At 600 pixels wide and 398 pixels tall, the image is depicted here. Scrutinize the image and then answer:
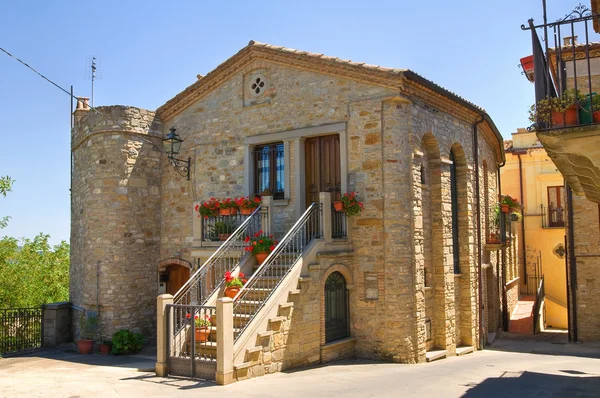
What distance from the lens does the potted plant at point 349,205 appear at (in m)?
11.5

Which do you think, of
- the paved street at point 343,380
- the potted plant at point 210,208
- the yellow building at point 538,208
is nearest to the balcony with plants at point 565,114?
the paved street at point 343,380

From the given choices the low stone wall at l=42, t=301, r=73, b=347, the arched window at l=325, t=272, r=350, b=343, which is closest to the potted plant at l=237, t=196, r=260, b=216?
the arched window at l=325, t=272, r=350, b=343

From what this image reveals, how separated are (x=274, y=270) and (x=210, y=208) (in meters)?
2.60

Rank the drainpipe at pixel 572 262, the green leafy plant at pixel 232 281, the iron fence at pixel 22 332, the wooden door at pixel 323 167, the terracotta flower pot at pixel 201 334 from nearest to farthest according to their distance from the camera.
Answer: the terracotta flower pot at pixel 201 334
the green leafy plant at pixel 232 281
the wooden door at pixel 323 167
the iron fence at pixel 22 332
the drainpipe at pixel 572 262

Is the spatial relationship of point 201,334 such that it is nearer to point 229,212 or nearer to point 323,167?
point 229,212

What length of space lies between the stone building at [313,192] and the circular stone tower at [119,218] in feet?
0.12

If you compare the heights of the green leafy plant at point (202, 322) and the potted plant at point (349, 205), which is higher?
the potted plant at point (349, 205)

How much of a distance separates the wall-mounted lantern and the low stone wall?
5.19 m

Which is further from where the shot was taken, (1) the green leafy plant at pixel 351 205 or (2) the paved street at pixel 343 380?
(1) the green leafy plant at pixel 351 205

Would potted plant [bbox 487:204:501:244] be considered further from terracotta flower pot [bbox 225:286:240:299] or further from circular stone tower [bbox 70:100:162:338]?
circular stone tower [bbox 70:100:162:338]

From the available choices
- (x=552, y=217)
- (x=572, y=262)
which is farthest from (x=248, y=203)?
(x=552, y=217)

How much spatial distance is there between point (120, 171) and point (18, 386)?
6500mm

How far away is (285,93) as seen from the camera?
518 inches

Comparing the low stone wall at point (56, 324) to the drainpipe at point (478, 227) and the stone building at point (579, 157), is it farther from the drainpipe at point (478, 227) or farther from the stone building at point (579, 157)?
the stone building at point (579, 157)
